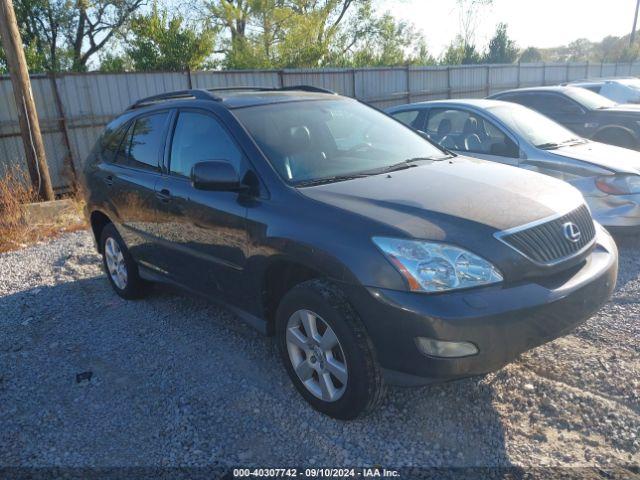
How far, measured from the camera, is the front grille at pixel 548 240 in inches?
105

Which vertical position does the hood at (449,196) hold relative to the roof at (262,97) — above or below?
below

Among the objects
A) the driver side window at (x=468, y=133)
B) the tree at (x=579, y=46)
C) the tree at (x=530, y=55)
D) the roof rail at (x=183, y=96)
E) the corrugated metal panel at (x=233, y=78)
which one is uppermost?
the tree at (x=579, y=46)

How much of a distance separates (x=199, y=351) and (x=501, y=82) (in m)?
19.4

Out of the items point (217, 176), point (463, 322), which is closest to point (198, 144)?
point (217, 176)

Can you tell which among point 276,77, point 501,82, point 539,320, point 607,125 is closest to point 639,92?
point 607,125

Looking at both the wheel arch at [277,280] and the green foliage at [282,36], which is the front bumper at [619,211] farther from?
the green foliage at [282,36]

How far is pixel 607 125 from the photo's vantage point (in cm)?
819

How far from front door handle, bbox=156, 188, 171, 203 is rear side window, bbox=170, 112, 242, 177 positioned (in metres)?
0.16

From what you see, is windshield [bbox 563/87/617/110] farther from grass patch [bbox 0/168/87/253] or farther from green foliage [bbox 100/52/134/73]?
green foliage [bbox 100/52/134/73]

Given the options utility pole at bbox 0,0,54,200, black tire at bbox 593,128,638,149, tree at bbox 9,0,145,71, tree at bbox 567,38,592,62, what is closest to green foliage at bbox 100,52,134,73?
tree at bbox 9,0,145,71

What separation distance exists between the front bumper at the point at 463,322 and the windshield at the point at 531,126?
3774 mm

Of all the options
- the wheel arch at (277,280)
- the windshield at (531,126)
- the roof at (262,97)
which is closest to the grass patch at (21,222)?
the roof at (262,97)

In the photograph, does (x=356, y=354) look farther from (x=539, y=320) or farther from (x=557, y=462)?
(x=557, y=462)

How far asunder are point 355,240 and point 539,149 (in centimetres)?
401
